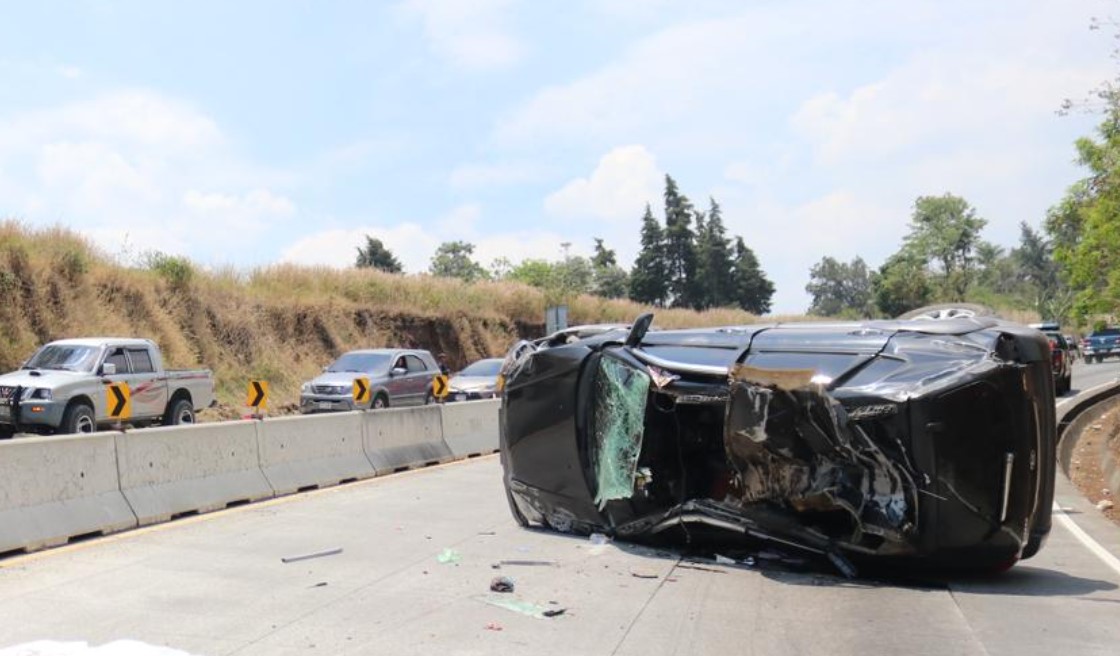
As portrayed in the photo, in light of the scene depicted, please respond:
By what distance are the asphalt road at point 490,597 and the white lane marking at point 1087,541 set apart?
0.13 meters

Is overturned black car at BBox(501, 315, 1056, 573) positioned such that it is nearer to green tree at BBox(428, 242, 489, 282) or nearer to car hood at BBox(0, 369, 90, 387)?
car hood at BBox(0, 369, 90, 387)

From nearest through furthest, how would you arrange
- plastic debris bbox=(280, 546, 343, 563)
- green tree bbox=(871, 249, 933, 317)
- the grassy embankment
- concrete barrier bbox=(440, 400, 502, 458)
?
plastic debris bbox=(280, 546, 343, 563), concrete barrier bbox=(440, 400, 502, 458), the grassy embankment, green tree bbox=(871, 249, 933, 317)

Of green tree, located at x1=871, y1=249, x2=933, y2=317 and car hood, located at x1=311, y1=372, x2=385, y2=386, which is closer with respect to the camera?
car hood, located at x1=311, y1=372, x2=385, y2=386

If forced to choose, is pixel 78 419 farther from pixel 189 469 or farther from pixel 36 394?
pixel 189 469

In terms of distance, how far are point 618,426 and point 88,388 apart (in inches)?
480

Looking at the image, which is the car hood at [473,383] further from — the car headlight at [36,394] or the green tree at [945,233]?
the green tree at [945,233]

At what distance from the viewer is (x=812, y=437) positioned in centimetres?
736

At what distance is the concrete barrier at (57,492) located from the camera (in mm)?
8250

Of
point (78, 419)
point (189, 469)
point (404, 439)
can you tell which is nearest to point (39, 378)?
point (78, 419)

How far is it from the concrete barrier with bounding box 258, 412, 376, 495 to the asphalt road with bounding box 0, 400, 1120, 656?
7.82ft

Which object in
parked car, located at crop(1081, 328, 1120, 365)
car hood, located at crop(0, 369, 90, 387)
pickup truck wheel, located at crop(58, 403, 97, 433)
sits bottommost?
parked car, located at crop(1081, 328, 1120, 365)

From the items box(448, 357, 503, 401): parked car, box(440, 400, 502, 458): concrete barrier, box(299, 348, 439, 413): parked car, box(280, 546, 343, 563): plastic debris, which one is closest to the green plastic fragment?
box(280, 546, 343, 563): plastic debris

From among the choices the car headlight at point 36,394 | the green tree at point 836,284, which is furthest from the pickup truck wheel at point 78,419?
the green tree at point 836,284

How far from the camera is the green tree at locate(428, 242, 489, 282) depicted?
10188 cm
